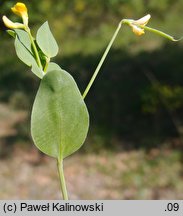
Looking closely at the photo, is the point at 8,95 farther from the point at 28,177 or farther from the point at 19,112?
the point at 28,177

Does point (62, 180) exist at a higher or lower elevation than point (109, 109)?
higher

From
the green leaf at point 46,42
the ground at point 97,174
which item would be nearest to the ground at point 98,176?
the ground at point 97,174

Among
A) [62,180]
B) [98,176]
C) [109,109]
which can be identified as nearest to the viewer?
[62,180]

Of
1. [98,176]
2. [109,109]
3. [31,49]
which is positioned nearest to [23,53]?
[31,49]

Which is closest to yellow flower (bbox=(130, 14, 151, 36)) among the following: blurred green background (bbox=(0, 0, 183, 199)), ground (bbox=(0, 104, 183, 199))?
blurred green background (bbox=(0, 0, 183, 199))

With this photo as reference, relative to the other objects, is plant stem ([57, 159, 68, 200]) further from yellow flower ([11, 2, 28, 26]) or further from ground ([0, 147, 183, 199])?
ground ([0, 147, 183, 199])

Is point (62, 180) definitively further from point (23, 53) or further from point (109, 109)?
point (109, 109)

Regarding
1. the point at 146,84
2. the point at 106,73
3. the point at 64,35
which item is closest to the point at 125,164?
the point at 146,84
